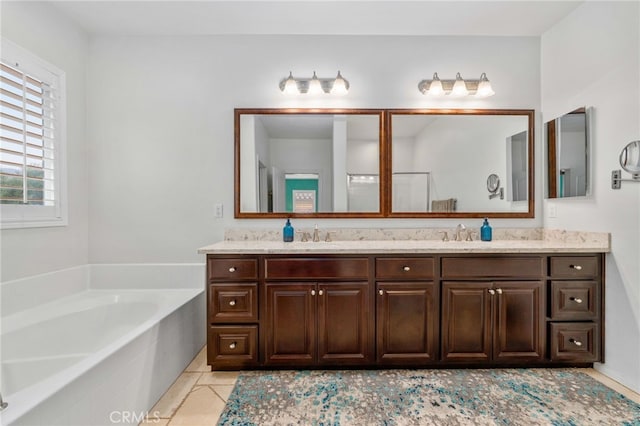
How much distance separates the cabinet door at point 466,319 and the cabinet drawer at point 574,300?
0.44 meters

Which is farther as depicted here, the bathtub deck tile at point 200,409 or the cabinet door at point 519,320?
the cabinet door at point 519,320

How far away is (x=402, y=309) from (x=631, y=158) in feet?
5.44

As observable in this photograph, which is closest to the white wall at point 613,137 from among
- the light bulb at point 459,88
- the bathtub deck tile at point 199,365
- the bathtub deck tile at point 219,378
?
the light bulb at point 459,88

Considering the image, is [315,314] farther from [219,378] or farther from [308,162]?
[308,162]

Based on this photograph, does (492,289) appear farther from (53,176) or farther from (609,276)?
(53,176)

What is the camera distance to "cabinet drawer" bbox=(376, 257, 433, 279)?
2033 mm

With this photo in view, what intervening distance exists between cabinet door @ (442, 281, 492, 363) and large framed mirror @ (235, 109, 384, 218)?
842 millimetres

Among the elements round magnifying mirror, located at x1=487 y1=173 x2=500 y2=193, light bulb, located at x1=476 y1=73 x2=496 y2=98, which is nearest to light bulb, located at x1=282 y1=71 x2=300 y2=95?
light bulb, located at x1=476 y1=73 x2=496 y2=98

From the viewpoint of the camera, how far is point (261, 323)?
201 centimetres

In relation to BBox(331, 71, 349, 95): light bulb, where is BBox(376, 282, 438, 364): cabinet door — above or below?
below

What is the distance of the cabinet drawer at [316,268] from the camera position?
202cm

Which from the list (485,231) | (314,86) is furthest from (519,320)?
(314,86)

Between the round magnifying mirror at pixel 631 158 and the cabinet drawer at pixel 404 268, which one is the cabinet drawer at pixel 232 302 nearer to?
the cabinet drawer at pixel 404 268

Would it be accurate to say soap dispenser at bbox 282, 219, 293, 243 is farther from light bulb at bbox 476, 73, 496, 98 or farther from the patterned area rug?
light bulb at bbox 476, 73, 496, 98
